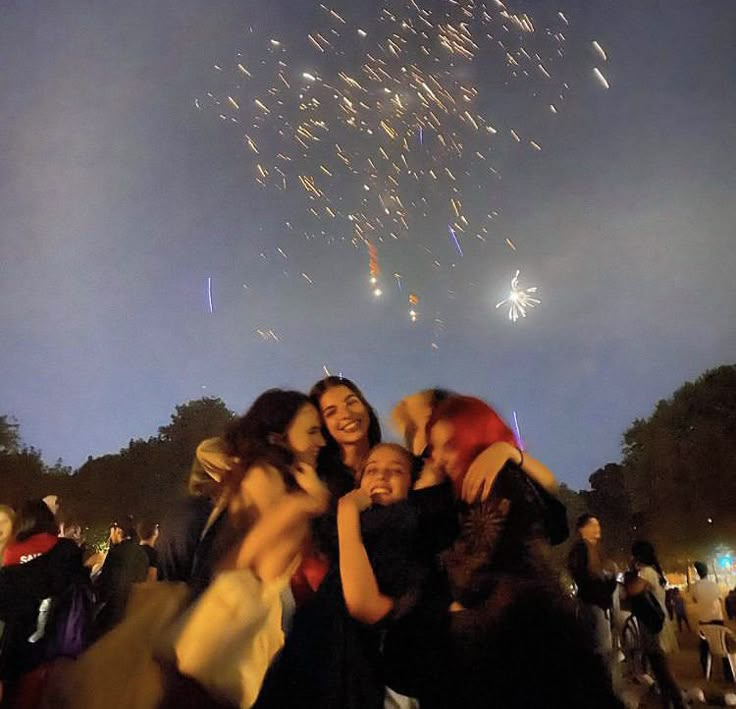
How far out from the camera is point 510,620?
2.14 m

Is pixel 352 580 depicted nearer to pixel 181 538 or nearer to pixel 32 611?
pixel 181 538

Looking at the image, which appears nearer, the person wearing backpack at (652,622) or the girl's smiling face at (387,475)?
the girl's smiling face at (387,475)

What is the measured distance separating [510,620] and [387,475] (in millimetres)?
600

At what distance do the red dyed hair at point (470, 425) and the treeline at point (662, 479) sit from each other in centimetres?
851

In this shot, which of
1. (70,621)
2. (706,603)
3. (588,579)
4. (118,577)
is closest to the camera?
(70,621)

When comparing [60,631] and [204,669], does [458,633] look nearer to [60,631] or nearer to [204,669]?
[204,669]

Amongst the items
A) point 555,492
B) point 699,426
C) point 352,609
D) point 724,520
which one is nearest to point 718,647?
point 555,492

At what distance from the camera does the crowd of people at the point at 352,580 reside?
211 cm

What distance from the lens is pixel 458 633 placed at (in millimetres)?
2176

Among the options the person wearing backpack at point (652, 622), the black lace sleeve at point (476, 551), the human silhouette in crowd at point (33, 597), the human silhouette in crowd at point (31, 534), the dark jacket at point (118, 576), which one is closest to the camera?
the black lace sleeve at point (476, 551)

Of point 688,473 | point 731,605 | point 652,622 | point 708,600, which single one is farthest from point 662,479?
point 652,622

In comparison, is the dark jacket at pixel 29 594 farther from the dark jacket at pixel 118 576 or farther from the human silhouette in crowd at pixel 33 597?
the dark jacket at pixel 118 576

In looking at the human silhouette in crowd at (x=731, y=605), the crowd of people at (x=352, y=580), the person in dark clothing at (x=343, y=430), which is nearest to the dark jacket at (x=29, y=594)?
the crowd of people at (x=352, y=580)

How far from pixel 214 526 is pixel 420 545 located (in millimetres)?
718
